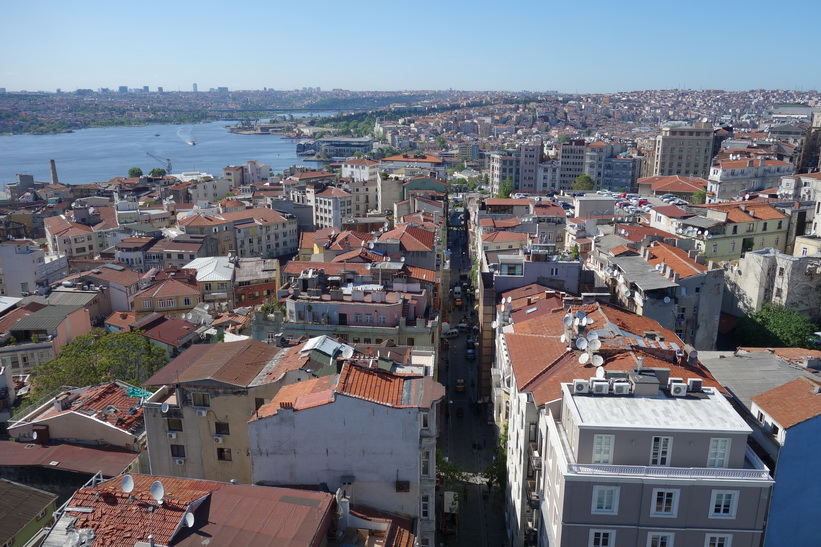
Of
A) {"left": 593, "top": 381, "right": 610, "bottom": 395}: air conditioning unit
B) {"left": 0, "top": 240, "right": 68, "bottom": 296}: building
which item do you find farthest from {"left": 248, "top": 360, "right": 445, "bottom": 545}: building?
{"left": 0, "top": 240, "right": 68, "bottom": 296}: building

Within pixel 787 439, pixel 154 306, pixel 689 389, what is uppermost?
pixel 689 389

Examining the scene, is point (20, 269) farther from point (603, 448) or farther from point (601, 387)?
point (603, 448)

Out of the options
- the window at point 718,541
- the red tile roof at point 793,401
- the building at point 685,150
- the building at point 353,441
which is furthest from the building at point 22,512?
the building at point 685,150

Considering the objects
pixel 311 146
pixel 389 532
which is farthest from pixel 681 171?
pixel 311 146

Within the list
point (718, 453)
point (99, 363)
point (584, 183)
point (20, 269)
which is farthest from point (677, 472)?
point (584, 183)

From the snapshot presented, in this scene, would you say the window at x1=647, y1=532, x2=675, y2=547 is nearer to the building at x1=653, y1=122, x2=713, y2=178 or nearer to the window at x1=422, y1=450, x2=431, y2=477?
the window at x1=422, y1=450, x2=431, y2=477

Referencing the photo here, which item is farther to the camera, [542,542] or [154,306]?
[154,306]

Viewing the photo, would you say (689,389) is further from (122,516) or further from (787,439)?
(122,516)

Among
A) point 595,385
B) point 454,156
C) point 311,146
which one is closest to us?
point 595,385
